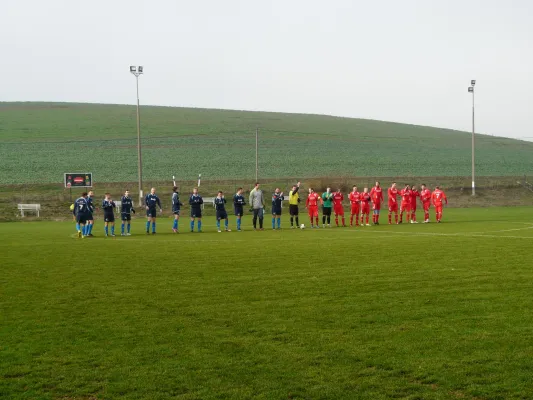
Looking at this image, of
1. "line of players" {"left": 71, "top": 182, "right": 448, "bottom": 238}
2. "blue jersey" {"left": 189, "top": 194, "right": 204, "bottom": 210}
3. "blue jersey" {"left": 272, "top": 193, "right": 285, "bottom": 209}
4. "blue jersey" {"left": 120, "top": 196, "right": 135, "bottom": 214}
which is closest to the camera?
"line of players" {"left": 71, "top": 182, "right": 448, "bottom": 238}

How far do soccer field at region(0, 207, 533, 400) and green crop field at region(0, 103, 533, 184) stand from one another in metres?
53.1

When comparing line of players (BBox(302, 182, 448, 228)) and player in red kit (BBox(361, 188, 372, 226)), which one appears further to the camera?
player in red kit (BBox(361, 188, 372, 226))

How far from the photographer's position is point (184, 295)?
11773 millimetres

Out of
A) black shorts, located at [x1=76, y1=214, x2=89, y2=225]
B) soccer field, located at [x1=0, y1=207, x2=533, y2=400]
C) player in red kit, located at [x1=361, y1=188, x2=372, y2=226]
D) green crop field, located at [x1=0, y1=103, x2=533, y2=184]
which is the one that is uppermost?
green crop field, located at [x1=0, y1=103, x2=533, y2=184]

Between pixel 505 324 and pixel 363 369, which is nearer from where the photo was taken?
pixel 363 369

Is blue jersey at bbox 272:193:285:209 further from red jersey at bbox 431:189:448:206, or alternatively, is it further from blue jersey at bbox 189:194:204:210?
red jersey at bbox 431:189:448:206

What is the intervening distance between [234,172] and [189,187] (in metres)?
14.1

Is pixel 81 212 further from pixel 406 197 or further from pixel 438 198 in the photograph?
pixel 438 198

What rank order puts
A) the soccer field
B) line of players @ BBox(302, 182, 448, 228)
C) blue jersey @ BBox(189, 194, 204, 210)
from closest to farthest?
the soccer field, blue jersey @ BBox(189, 194, 204, 210), line of players @ BBox(302, 182, 448, 228)

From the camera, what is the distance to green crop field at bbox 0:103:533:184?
7375 cm

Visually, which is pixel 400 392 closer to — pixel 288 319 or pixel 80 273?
pixel 288 319

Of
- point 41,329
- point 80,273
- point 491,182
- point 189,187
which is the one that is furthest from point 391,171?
point 41,329

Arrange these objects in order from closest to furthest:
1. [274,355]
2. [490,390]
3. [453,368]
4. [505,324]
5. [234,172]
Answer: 1. [490,390]
2. [453,368]
3. [274,355]
4. [505,324]
5. [234,172]

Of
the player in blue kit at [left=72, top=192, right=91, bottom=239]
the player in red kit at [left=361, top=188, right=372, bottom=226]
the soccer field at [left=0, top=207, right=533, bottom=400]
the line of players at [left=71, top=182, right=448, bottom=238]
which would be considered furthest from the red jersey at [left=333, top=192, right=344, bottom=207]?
the soccer field at [left=0, top=207, right=533, bottom=400]
